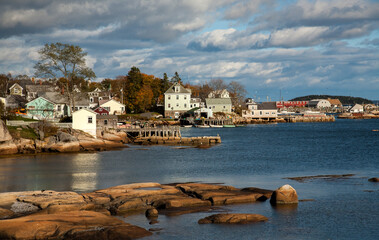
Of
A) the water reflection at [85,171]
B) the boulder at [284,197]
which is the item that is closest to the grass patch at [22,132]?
the water reflection at [85,171]

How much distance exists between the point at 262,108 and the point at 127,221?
126713 mm

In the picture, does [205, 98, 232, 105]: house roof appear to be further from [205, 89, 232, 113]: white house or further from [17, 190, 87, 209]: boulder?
[17, 190, 87, 209]: boulder

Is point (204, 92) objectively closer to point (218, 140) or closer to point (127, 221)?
point (218, 140)

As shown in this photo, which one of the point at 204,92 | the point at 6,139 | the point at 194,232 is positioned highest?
the point at 204,92

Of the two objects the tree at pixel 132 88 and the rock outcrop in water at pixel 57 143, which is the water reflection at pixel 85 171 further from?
the tree at pixel 132 88

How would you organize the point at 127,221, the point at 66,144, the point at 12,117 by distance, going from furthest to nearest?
1. the point at 12,117
2. the point at 66,144
3. the point at 127,221

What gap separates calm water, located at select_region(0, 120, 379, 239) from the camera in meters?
20.9

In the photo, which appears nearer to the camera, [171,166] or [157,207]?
[157,207]

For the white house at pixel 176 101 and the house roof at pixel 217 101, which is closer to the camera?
the white house at pixel 176 101

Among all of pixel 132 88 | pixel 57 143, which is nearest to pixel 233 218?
pixel 57 143

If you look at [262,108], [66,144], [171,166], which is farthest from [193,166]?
[262,108]

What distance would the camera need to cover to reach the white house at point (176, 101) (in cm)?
12112

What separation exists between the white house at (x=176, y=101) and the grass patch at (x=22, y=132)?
6852 cm

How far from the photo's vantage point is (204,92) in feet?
534
